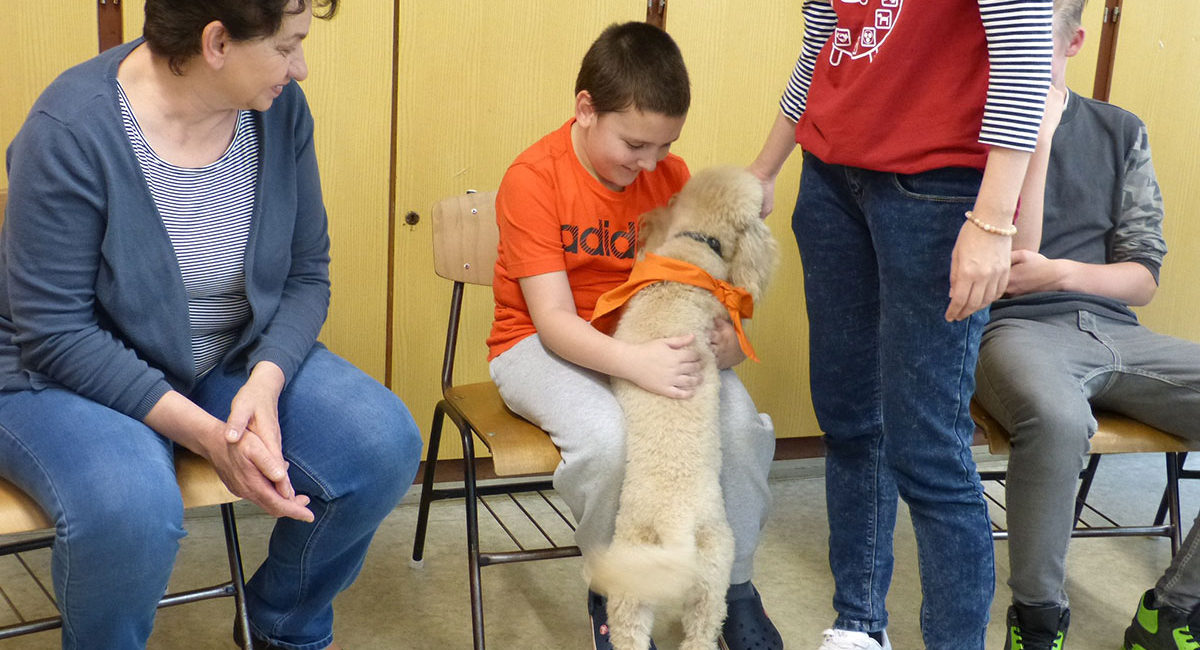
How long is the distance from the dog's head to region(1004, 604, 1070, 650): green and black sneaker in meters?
0.80

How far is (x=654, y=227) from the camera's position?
1945mm

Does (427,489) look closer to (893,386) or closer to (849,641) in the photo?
(849,641)

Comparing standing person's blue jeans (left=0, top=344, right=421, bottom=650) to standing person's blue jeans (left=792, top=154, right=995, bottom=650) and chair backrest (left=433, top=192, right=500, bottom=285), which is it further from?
standing person's blue jeans (left=792, top=154, right=995, bottom=650)

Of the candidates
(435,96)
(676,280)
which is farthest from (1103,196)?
(435,96)

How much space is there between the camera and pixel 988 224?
1.43 metres

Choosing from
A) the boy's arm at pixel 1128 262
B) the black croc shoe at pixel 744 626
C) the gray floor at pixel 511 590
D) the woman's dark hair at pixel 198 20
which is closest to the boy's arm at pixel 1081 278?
the boy's arm at pixel 1128 262

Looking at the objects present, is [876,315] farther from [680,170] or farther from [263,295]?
[263,295]

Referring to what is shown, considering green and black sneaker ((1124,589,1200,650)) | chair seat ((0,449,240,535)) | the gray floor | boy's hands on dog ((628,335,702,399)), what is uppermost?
boy's hands on dog ((628,335,702,399))

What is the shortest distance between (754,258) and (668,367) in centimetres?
24

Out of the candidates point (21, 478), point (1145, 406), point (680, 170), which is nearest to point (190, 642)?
point (21, 478)

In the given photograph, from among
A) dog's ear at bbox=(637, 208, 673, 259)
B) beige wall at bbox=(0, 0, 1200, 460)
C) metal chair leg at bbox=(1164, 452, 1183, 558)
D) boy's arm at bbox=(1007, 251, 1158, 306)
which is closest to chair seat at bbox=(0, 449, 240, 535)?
dog's ear at bbox=(637, 208, 673, 259)

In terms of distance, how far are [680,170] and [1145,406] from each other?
1016mm

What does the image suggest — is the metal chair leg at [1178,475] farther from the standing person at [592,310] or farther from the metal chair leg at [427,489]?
the metal chair leg at [427,489]

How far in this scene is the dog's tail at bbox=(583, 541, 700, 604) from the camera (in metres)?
1.63
